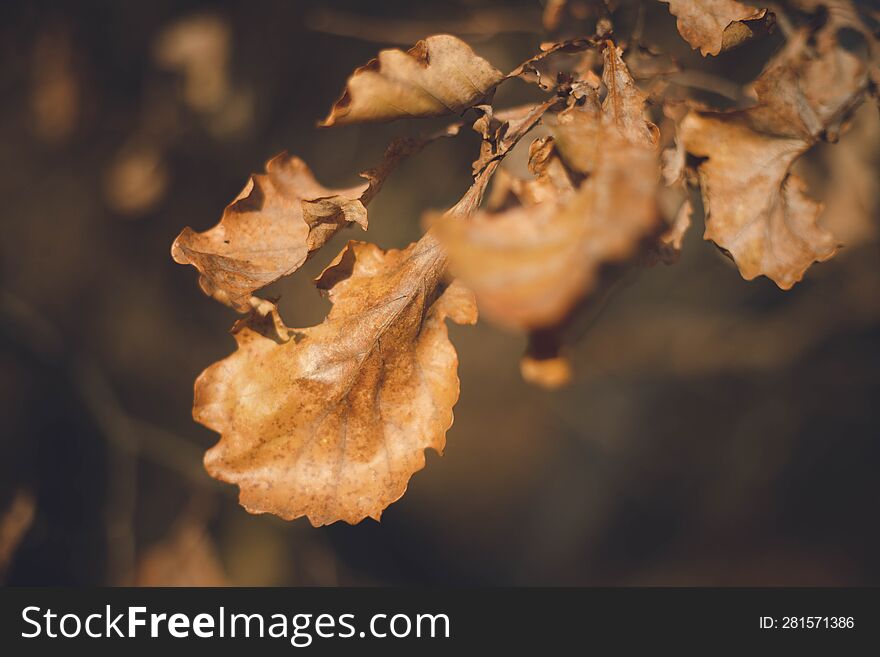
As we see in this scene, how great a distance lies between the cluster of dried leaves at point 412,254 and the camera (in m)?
0.57

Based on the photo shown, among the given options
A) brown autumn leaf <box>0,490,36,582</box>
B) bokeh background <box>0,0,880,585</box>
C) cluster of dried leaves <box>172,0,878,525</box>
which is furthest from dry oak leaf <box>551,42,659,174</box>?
brown autumn leaf <box>0,490,36,582</box>

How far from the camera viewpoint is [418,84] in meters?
0.54

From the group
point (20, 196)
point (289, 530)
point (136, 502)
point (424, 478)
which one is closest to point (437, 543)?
point (424, 478)

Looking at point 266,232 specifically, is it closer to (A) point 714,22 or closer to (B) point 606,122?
(B) point 606,122

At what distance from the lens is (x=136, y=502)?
1572 millimetres

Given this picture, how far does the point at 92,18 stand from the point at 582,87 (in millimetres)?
1135

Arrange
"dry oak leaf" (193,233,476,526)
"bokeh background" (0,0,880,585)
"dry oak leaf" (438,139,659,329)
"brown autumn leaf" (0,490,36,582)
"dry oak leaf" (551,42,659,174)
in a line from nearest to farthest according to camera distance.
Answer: "dry oak leaf" (438,139,659,329) < "dry oak leaf" (551,42,659,174) < "dry oak leaf" (193,233,476,526) < "brown autumn leaf" (0,490,36,582) < "bokeh background" (0,0,880,585)

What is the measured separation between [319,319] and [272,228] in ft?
3.87

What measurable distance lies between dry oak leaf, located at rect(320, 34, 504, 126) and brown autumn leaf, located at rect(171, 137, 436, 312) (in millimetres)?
50

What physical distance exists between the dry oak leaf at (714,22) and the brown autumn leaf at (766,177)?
0.06 metres

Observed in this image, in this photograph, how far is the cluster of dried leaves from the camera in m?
0.57

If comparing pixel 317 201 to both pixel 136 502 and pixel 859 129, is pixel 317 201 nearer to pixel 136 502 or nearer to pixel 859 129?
pixel 859 129

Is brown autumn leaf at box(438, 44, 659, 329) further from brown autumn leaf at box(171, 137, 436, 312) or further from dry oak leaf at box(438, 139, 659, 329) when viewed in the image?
brown autumn leaf at box(171, 137, 436, 312)

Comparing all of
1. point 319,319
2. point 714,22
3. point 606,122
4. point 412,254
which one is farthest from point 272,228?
point 319,319
